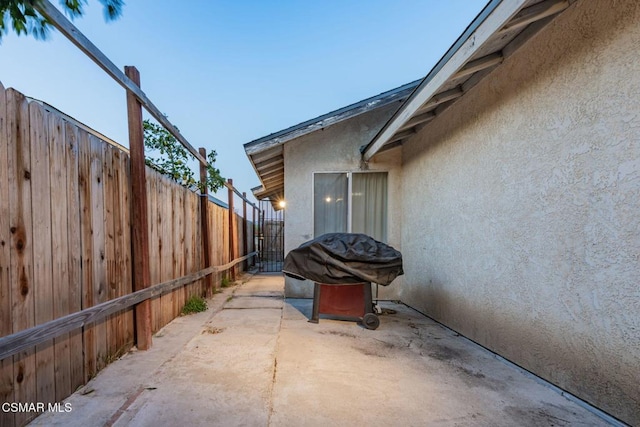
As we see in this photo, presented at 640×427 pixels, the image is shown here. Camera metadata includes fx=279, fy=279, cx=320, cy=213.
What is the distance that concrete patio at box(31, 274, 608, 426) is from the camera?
1.86 m

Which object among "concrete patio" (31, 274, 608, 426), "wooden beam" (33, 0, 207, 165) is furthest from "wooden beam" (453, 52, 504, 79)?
"wooden beam" (33, 0, 207, 165)

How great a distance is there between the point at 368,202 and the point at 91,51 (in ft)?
15.1

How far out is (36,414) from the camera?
1.77 m

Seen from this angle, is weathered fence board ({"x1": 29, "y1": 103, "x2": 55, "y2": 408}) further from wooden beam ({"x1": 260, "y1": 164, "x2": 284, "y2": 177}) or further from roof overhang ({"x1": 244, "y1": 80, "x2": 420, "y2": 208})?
wooden beam ({"x1": 260, "y1": 164, "x2": 284, "y2": 177})

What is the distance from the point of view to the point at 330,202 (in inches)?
227

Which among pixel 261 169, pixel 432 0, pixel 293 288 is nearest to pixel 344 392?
pixel 293 288

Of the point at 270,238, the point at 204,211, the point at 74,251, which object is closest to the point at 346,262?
the point at 74,251

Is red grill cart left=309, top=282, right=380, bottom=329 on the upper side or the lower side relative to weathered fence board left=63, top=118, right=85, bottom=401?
lower

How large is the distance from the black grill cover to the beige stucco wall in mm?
901

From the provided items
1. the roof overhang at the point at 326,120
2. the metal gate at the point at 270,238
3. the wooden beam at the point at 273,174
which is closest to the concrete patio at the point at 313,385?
the roof overhang at the point at 326,120

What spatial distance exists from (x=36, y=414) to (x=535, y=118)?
435 centimetres

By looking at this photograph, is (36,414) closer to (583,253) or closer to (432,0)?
(583,253)

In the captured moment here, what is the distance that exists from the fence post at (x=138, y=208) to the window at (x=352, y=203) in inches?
130

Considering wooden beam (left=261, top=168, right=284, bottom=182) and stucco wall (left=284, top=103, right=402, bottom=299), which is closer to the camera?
stucco wall (left=284, top=103, right=402, bottom=299)
